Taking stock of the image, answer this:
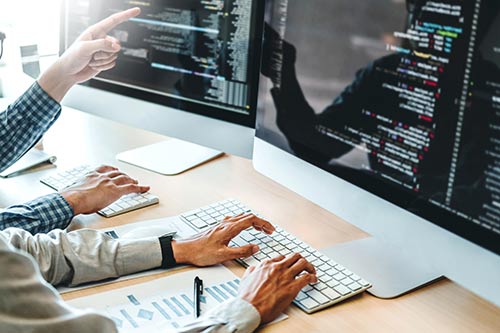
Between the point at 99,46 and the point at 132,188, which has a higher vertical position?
the point at 99,46

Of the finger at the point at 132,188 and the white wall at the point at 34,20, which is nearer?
the finger at the point at 132,188

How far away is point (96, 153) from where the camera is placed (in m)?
1.68

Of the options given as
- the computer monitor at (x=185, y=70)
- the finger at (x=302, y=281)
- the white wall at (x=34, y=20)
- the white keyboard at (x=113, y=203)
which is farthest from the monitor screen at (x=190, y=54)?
the white wall at (x=34, y=20)

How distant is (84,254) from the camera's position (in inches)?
43.6

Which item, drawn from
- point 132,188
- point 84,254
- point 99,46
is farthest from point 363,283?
point 99,46

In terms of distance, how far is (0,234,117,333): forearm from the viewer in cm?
79

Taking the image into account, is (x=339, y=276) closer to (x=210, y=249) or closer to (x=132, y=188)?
(x=210, y=249)

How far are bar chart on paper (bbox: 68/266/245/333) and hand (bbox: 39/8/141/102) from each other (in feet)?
→ 2.04

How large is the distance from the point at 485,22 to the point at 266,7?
1.65 feet

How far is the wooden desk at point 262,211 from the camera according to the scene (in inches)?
39.6

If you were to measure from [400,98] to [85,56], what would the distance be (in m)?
0.82

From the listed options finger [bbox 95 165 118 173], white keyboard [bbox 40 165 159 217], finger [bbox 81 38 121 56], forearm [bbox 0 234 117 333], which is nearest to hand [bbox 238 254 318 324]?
forearm [bbox 0 234 117 333]

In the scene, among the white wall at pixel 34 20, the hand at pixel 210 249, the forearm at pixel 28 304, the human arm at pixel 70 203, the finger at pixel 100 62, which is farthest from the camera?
the white wall at pixel 34 20

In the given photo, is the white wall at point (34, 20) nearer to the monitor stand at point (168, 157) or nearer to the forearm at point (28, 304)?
the monitor stand at point (168, 157)
